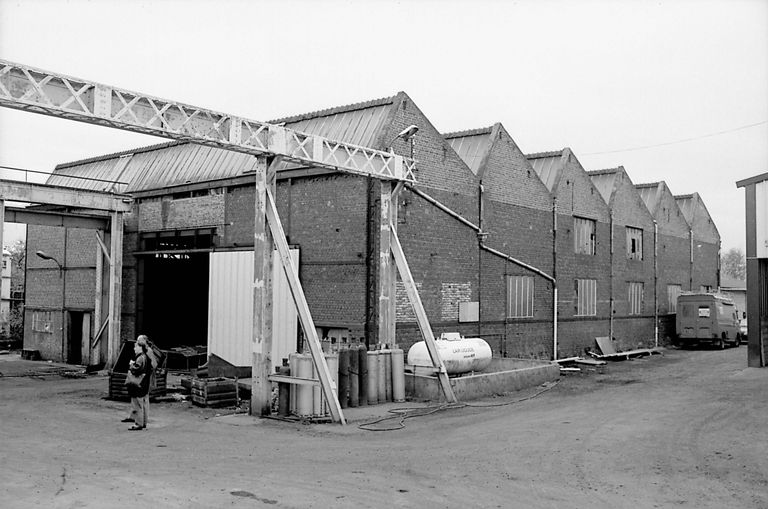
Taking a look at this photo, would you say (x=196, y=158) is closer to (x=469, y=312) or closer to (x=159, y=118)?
(x=469, y=312)

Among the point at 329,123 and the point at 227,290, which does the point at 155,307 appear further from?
the point at 329,123

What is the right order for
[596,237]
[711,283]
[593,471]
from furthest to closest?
[711,283] < [596,237] < [593,471]

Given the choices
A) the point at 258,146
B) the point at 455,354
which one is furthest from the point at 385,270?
the point at 258,146

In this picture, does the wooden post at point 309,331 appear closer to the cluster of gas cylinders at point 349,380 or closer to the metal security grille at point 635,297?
the cluster of gas cylinders at point 349,380

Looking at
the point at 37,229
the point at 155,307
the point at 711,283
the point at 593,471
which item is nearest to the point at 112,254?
the point at 155,307

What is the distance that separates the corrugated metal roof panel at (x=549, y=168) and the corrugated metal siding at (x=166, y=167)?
12.7 metres

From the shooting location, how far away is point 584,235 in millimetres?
29844

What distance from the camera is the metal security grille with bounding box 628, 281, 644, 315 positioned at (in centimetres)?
3347

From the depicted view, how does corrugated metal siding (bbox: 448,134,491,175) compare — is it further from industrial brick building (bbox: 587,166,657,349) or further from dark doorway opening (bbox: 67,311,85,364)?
dark doorway opening (bbox: 67,311,85,364)

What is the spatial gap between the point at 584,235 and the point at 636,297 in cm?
633

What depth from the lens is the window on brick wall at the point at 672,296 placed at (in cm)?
3738

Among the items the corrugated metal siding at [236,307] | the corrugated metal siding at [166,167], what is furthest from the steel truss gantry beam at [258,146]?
the corrugated metal siding at [166,167]

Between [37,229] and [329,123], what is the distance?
1700cm

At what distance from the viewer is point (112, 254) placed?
2567cm
